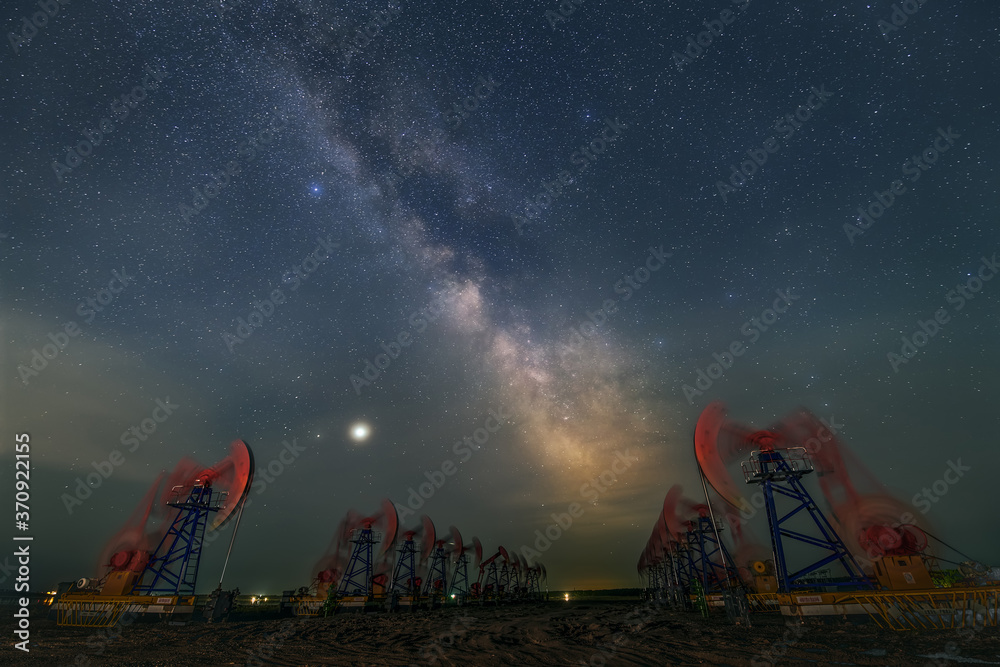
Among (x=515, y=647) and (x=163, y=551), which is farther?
(x=163, y=551)

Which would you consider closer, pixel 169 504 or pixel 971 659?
pixel 971 659

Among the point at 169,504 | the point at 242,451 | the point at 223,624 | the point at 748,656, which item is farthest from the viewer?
the point at 169,504

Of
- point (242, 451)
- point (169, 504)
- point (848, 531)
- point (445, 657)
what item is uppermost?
point (242, 451)

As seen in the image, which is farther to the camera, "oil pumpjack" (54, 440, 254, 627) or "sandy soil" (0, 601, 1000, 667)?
"oil pumpjack" (54, 440, 254, 627)

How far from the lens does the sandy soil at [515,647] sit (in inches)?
564

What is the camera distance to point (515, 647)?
61.2ft

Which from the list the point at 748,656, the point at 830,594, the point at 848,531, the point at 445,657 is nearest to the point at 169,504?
the point at 445,657

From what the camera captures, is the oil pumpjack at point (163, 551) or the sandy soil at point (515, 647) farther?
the oil pumpjack at point (163, 551)

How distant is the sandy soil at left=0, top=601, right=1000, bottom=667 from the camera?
47.0 feet

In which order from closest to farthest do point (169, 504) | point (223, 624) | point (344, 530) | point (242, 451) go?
point (223, 624)
point (242, 451)
point (169, 504)
point (344, 530)

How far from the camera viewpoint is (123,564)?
30.0 m

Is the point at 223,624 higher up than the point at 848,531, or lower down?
lower down

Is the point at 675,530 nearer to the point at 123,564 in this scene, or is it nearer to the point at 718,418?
the point at 718,418

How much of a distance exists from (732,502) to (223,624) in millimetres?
30122
